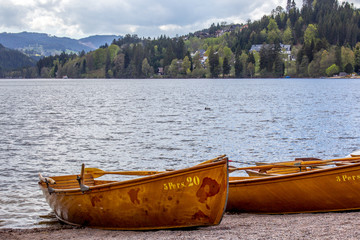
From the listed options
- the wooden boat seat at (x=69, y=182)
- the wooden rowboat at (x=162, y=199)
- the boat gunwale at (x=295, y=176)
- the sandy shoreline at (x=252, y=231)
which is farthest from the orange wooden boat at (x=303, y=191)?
Answer: the wooden boat seat at (x=69, y=182)

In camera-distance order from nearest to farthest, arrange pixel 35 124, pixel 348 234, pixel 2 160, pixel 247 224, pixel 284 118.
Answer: pixel 348 234 → pixel 247 224 → pixel 2 160 → pixel 35 124 → pixel 284 118

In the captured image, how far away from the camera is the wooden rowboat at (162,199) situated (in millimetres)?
10656

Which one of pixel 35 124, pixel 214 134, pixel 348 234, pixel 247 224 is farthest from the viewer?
pixel 35 124

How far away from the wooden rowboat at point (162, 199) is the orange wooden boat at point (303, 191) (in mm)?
2186

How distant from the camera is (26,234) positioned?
40.4 feet

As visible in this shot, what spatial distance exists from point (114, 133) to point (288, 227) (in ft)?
88.2

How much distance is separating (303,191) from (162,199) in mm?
4007

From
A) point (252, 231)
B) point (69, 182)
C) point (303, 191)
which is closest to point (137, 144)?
point (69, 182)

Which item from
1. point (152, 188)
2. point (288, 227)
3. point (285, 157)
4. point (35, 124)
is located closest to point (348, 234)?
point (288, 227)

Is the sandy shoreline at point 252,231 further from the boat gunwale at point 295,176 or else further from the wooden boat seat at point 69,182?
the wooden boat seat at point 69,182

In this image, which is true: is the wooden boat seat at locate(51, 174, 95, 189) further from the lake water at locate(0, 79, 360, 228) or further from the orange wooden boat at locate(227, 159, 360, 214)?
the orange wooden boat at locate(227, 159, 360, 214)

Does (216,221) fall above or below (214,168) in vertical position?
below

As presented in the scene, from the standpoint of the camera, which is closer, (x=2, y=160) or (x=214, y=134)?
(x=2, y=160)

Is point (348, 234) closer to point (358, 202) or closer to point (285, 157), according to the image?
point (358, 202)
